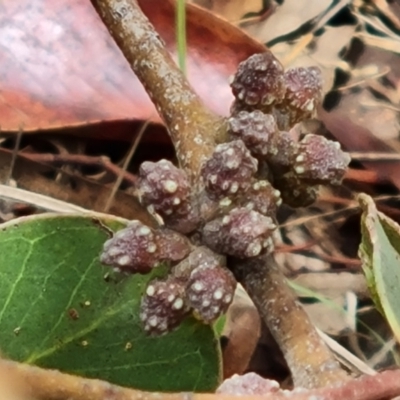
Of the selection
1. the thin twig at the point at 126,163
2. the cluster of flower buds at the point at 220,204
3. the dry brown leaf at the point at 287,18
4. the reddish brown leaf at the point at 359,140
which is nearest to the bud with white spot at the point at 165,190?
the cluster of flower buds at the point at 220,204

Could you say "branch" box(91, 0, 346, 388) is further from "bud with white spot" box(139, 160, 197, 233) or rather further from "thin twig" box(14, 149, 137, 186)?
"thin twig" box(14, 149, 137, 186)

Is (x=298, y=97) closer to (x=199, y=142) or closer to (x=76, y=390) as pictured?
(x=199, y=142)

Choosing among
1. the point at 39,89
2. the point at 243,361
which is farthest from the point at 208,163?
the point at 39,89

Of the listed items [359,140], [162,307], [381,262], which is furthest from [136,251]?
[359,140]

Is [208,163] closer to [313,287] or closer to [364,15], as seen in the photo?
[313,287]

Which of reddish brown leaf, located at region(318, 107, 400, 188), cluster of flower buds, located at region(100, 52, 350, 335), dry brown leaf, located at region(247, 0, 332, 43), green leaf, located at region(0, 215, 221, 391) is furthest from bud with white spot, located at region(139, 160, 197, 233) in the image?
dry brown leaf, located at region(247, 0, 332, 43)

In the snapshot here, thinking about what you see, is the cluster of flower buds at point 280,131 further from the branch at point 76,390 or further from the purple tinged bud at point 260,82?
the branch at point 76,390
